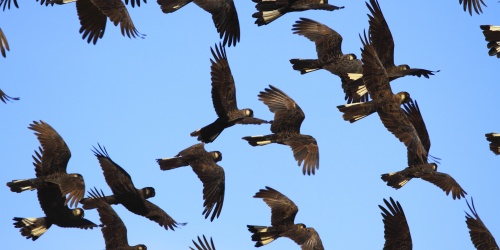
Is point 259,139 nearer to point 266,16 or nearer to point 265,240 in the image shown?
point 265,240

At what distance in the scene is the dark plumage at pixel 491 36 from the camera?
25406 millimetres

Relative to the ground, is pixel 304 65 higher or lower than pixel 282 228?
higher

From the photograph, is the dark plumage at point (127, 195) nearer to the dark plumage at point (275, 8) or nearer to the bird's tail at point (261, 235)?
the bird's tail at point (261, 235)

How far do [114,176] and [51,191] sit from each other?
1411 mm

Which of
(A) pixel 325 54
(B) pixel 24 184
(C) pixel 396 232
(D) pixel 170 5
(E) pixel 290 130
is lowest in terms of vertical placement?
(C) pixel 396 232

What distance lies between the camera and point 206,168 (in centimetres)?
2591

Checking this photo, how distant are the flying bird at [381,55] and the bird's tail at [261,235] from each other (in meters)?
3.48

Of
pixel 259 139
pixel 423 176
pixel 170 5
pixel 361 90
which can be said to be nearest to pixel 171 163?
pixel 259 139

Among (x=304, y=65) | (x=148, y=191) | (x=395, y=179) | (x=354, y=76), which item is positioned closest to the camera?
(x=148, y=191)

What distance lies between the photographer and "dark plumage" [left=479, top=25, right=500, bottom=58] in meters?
25.4

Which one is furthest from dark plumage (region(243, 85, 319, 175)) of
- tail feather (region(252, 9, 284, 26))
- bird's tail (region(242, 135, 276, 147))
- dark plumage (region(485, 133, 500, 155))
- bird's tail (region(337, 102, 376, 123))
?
dark plumage (region(485, 133, 500, 155))

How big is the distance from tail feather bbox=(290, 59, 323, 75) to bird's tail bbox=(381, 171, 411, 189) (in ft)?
9.19

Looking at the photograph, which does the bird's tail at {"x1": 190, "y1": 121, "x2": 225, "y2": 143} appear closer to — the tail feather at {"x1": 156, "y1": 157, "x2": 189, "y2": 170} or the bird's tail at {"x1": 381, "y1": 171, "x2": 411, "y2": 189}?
the tail feather at {"x1": 156, "y1": 157, "x2": 189, "y2": 170}

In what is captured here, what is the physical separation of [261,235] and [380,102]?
11.7 ft
